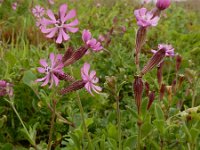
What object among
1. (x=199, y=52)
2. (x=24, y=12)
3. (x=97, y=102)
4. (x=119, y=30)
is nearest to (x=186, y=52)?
(x=199, y=52)

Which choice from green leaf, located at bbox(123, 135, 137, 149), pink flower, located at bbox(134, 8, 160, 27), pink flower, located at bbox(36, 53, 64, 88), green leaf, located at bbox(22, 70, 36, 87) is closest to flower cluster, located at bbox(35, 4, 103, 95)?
pink flower, located at bbox(36, 53, 64, 88)

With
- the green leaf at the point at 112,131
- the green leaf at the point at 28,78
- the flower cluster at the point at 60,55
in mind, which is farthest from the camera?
the green leaf at the point at 28,78

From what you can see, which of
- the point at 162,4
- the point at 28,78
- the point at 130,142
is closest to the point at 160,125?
the point at 130,142

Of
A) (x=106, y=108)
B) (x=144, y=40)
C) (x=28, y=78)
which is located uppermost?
(x=144, y=40)

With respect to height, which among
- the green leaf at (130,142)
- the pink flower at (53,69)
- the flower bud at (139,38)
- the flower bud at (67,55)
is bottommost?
the green leaf at (130,142)

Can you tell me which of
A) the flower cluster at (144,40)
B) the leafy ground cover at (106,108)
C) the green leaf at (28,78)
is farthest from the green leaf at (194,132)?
the green leaf at (28,78)

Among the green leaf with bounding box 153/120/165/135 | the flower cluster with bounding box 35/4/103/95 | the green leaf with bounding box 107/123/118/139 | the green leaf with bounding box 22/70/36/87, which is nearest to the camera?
the flower cluster with bounding box 35/4/103/95

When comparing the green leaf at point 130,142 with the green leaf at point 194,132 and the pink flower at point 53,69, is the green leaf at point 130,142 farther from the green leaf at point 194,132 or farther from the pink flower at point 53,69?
the pink flower at point 53,69

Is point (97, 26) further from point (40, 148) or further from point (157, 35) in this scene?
point (40, 148)

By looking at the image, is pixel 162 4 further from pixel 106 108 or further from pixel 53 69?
pixel 106 108

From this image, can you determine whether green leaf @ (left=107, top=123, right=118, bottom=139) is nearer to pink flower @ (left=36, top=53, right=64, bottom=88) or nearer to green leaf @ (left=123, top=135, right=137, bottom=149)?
green leaf @ (left=123, top=135, right=137, bottom=149)

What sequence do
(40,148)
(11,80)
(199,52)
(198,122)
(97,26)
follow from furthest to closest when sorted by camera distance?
1. (97,26)
2. (199,52)
3. (11,80)
4. (40,148)
5. (198,122)
